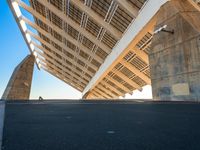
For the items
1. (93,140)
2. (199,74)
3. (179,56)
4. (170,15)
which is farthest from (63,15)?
(93,140)

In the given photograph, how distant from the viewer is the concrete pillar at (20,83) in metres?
19.9

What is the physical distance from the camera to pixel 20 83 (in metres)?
20.5

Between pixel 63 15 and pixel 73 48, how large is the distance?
7.43m

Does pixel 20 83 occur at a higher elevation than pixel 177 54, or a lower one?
higher

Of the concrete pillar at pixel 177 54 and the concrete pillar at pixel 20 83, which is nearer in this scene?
the concrete pillar at pixel 177 54

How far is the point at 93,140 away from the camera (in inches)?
77.8

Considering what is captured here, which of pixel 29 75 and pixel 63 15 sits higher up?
pixel 63 15

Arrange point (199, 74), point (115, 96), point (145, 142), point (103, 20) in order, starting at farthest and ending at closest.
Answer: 1. point (115, 96)
2. point (103, 20)
3. point (199, 74)
4. point (145, 142)

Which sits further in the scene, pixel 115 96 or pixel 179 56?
pixel 115 96

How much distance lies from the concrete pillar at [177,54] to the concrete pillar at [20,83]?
46.3 ft

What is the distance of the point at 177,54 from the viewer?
878 centimetres

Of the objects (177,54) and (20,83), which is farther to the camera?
(20,83)

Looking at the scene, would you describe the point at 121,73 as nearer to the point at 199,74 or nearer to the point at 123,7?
the point at 123,7

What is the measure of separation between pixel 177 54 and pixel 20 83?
16185mm
